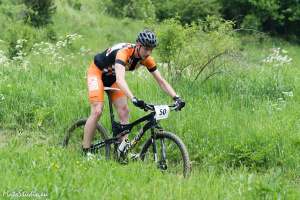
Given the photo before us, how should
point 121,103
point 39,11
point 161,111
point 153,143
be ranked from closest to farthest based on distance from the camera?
point 161,111, point 153,143, point 121,103, point 39,11

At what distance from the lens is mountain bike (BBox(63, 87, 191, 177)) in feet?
23.6

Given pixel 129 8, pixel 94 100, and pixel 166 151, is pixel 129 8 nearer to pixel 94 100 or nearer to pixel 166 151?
pixel 94 100

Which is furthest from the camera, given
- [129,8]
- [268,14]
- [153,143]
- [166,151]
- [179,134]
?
[268,14]

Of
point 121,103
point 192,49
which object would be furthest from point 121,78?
point 192,49

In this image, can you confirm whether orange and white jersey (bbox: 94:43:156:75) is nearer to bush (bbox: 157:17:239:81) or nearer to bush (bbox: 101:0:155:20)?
bush (bbox: 157:17:239:81)

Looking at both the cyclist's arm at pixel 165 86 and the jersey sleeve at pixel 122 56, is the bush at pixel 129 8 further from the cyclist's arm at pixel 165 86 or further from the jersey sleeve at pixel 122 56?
the jersey sleeve at pixel 122 56

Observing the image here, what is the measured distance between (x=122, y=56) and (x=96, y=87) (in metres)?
0.70

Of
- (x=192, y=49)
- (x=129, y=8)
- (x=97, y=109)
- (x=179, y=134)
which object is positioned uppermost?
(x=192, y=49)

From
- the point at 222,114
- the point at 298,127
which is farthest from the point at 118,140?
the point at 298,127

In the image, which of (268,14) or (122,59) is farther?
(268,14)

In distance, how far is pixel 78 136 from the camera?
8.91 metres

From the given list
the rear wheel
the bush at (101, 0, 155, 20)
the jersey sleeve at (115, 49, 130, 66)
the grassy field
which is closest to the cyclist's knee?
the rear wheel

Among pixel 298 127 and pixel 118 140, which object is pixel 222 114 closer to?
pixel 298 127

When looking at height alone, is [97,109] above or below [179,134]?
above
